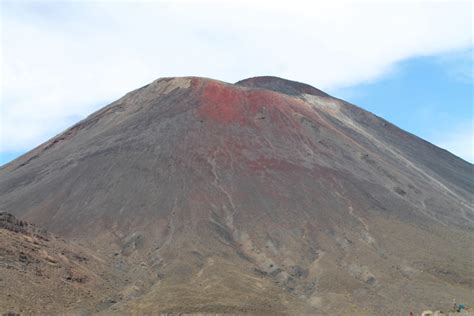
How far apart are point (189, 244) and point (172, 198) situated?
395 inches

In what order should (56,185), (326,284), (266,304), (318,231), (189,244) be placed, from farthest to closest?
(56,185), (318,231), (189,244), (326,284), (266,304)

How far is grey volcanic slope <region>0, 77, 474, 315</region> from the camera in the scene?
62312mm

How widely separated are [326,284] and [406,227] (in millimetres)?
17072

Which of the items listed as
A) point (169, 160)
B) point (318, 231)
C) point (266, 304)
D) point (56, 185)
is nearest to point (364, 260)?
point (318, 231)

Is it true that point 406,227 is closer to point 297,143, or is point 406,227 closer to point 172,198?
point 297,143

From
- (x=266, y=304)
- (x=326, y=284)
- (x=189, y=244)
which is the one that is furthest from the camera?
(x=189, y=244)

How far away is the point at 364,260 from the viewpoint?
227ft

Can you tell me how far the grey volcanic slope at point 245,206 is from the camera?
62312 millimetres

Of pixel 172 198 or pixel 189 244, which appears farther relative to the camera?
pixel 172 198

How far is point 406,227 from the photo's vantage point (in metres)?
76.4

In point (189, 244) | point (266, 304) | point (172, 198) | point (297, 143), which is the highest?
point (297, 143)

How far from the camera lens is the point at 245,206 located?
76.8 meters

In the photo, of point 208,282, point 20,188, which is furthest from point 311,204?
point 20,188

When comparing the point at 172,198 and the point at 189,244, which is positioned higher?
the point at 172,198
